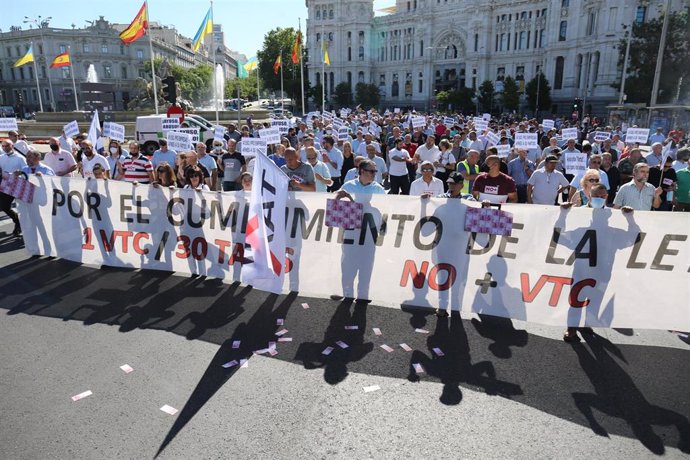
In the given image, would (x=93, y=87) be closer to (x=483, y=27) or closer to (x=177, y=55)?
(x=483, y=27)

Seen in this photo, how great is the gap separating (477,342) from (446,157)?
6519 mm

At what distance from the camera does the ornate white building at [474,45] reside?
67.9 meters

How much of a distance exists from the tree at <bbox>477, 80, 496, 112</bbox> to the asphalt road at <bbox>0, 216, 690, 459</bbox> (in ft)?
246

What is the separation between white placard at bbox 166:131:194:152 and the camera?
10.3m

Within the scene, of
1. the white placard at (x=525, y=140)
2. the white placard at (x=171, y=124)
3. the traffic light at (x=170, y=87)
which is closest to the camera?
the white placard at (x=525, y=140)

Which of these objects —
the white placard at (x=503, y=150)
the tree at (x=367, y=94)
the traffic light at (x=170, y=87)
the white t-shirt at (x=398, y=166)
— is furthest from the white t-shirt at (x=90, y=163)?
the tree at (x=367, y=94)

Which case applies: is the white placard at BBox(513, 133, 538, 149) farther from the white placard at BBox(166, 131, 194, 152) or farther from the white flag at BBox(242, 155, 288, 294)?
the white flag at BBox(242, 155, 288, 294)

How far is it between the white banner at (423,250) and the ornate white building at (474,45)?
216 ft

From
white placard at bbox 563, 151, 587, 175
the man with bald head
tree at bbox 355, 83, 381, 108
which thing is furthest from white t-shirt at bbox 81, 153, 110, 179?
tree at bbox 355, 83, 381, 108

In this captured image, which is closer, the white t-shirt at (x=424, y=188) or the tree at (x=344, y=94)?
the white t-shirt at (x=424, y=188)

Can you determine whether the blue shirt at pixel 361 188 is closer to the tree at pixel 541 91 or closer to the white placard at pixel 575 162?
the white placard at pixel 575 162

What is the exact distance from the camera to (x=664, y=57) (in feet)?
125

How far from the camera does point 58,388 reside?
172 inches

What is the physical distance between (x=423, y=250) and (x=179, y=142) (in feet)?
21.7
